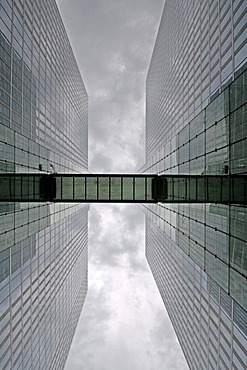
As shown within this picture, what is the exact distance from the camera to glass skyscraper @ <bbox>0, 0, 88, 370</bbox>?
101 ft

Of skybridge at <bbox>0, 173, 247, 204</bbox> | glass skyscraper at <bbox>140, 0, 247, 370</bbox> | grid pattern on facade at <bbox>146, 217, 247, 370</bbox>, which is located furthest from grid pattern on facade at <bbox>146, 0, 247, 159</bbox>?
grid pattern on facade at <bbox>146, 217, 247, 370</bbox>

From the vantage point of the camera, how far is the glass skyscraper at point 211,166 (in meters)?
19.2

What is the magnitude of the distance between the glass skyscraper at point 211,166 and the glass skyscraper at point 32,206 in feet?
54.3

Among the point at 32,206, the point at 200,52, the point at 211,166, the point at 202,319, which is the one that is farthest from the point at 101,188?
the point at 202,319

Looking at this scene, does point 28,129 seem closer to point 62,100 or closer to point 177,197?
point 177,197

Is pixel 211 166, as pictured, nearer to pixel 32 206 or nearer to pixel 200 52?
pixel 200 52

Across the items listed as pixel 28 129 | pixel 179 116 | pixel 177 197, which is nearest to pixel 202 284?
pixel 177 197

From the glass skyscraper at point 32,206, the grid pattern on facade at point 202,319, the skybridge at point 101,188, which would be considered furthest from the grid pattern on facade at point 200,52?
the glass skyscraper at point 32,206

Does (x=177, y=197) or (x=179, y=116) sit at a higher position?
(x=179, y=116)

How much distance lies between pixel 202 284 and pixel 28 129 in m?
27.7

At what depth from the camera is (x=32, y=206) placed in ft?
115

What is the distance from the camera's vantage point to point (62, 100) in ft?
211

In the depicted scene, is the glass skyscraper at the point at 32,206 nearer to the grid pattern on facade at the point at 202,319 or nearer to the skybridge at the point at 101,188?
the skybridge at the point at 101,188

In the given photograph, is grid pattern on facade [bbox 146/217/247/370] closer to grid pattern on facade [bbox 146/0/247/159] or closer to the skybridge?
the skybridge
